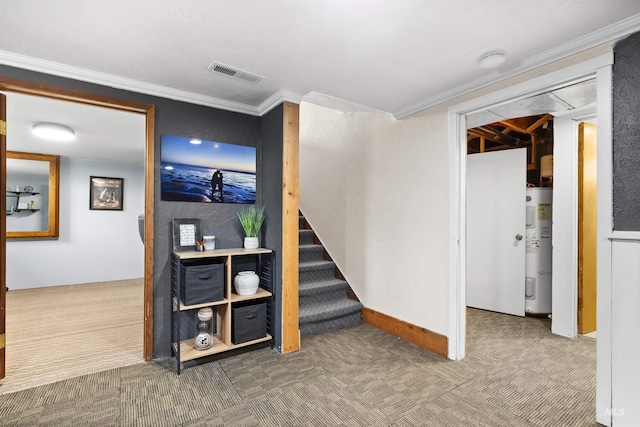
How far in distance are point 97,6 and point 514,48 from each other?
2377 millimetres

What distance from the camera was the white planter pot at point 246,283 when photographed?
2709mm

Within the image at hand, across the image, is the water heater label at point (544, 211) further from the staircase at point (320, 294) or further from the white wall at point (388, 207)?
the staircase at point (320, 294)

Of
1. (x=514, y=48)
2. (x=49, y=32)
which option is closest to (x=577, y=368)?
(x=514, y=48)

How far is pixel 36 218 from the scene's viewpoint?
16.9 feet

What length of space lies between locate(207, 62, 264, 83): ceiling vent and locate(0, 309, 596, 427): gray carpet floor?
2.24m

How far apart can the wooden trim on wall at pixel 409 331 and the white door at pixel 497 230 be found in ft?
4.83

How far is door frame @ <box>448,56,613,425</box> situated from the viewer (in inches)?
72.1

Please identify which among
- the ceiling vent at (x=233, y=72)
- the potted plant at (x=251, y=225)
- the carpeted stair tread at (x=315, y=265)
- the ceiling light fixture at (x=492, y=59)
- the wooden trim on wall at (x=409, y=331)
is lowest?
the wooden trim on wall at (x=409, y=331)

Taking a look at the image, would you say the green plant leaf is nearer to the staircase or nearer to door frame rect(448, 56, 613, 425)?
the staircase

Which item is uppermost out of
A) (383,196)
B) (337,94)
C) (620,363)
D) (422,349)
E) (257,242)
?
(337,94)

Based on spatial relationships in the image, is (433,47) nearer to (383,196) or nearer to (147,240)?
(383,196)

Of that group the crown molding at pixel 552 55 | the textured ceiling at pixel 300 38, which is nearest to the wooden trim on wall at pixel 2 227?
the textured ceiling at pixel 300 38

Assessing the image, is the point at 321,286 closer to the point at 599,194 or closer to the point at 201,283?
the point at 201,283

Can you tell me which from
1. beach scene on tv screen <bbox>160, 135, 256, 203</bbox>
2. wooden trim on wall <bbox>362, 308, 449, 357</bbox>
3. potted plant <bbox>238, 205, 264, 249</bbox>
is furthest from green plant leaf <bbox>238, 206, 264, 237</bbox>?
wooden trim on wall <bbox>362, 308, 449, 357</bbox>
